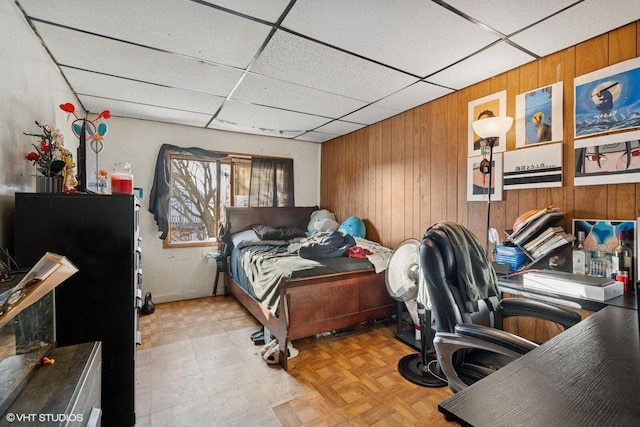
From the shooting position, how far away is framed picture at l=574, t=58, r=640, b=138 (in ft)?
5.61

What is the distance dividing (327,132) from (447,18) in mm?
2645

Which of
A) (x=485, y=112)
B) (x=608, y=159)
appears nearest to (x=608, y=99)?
(x=608, y=159)

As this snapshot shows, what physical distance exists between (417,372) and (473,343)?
1.24 m

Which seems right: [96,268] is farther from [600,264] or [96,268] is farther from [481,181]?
[600,264]

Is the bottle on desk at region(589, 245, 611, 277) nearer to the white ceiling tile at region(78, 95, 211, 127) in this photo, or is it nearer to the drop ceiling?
the drop ceiling

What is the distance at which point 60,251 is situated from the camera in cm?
147

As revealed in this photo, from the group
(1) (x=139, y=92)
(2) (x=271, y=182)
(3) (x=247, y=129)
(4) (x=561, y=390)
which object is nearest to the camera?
(4) (x=561, y=390)

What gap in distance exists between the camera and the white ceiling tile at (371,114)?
3.19 meters

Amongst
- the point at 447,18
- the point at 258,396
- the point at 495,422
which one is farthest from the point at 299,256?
the point at 495,422

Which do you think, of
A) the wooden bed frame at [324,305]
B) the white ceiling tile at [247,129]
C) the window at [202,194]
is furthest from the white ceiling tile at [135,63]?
the wooden bed frame at [324,305]

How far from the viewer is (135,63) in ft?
7.32

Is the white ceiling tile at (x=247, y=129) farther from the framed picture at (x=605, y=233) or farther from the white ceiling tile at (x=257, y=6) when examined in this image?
the framed picture at (x=605, y=233)

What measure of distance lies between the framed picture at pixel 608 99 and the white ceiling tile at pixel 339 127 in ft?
7.59

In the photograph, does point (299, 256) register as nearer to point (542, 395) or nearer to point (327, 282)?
point (327, 282)
